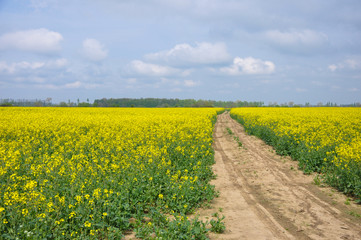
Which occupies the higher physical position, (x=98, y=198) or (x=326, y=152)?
(x=326, y=152)

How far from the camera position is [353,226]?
20.4 ft

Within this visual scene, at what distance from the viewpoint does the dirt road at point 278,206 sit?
5836mm

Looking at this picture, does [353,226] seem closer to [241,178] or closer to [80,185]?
[241,178]

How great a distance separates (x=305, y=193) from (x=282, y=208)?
1.80 meters

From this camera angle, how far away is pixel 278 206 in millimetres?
7328

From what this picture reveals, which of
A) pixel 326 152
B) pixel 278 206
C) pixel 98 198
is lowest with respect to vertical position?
pixel 278 206

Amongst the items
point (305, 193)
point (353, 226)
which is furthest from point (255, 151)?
point (353, 226)

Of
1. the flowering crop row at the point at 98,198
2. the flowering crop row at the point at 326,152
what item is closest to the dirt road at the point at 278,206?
the flowering crop row at the point at 326,152

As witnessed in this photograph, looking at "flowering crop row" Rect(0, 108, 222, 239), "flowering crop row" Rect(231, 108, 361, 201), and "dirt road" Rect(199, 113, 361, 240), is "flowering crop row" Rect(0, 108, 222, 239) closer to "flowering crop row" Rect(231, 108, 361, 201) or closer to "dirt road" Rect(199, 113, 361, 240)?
"dirt road" Rect(199, 113, 361, 240)

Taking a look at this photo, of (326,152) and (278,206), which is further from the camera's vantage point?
(326,152)

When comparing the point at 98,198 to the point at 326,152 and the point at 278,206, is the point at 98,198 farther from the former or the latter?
the point at 326,152

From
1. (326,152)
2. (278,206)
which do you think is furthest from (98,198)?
(326,152)

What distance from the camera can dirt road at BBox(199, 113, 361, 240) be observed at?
5836mm

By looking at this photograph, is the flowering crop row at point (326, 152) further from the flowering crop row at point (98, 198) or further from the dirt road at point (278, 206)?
the flowering crop row at point (98, 198)
